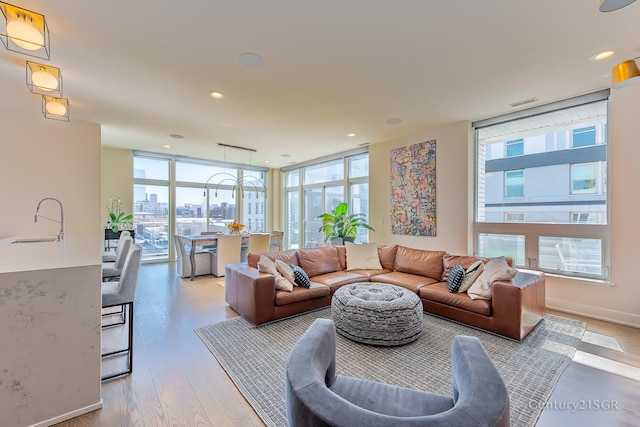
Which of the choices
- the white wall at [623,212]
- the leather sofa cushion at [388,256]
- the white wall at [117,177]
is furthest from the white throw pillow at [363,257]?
the white wall at [117,177]

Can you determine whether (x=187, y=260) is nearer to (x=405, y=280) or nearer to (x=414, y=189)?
(x=405, y=280)

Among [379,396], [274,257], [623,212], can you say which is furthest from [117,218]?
[623,212]

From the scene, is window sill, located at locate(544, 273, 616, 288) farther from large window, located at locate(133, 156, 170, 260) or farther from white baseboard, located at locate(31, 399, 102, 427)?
large window, located at locate(133, 156, 170, 260)

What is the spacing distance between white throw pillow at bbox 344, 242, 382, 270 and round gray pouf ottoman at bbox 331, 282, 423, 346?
1.54m

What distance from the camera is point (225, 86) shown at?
3379 mm

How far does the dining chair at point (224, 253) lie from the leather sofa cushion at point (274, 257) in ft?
6.41

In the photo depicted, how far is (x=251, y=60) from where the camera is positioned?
9.20 ft

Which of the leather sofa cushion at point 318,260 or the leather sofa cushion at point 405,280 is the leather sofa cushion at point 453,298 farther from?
the leather sofa cushion at point 318,260

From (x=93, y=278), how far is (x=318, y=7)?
8.47ft

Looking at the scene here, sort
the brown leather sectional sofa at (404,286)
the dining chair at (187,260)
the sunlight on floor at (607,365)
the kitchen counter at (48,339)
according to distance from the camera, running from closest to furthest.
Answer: the kitchen counter at (48,339) → the sunlight on floor at (607,365) → the brown leather sectional sofa at (404,286) → the dining chair at (187,260)

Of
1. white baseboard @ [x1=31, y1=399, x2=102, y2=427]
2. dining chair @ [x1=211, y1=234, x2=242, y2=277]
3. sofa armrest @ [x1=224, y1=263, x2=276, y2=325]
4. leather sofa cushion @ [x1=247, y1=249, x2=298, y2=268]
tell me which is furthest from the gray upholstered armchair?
dining chair @ [x1=211, y1=234, x2=242, y2=277]

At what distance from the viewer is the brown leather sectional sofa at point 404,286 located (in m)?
2.88

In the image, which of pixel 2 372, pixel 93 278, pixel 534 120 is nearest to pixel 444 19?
pixel 534 120

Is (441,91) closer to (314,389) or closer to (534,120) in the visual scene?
(534,120)
